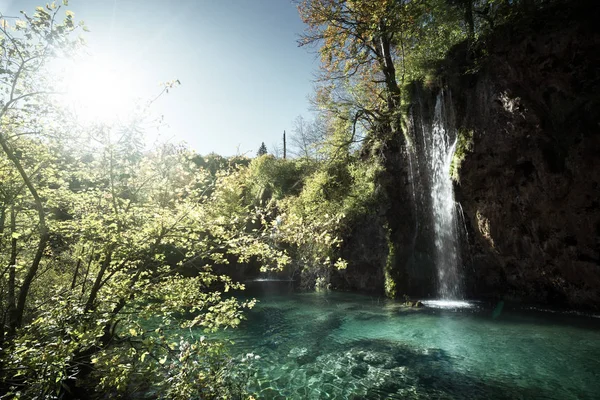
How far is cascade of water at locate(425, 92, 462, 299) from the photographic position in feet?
45.4

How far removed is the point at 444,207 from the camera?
1418cm

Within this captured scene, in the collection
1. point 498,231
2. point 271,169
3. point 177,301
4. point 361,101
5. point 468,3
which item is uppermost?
point 468,3

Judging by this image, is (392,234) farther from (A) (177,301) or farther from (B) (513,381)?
(A) (177,301)

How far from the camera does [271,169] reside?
27.9 m

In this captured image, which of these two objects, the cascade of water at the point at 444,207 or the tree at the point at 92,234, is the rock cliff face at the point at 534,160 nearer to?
the cascade of water at the point at 444,207

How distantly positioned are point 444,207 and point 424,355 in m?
8.38

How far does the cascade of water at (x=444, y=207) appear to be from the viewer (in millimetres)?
13828

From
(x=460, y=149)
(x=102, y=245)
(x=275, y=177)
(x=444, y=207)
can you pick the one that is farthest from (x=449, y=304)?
(x=275, y=177)

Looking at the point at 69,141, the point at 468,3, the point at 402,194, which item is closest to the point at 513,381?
the point at 69,141

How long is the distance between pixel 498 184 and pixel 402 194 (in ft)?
17.3

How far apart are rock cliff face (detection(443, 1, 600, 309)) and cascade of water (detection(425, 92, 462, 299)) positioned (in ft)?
1.76

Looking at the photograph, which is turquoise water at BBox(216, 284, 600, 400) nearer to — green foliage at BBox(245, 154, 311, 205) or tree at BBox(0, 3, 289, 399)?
tree at BBox(0, 3, 289, 399)

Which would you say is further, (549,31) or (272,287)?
(272,287)

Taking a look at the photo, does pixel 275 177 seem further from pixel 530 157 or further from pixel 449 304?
pixel 530 157
